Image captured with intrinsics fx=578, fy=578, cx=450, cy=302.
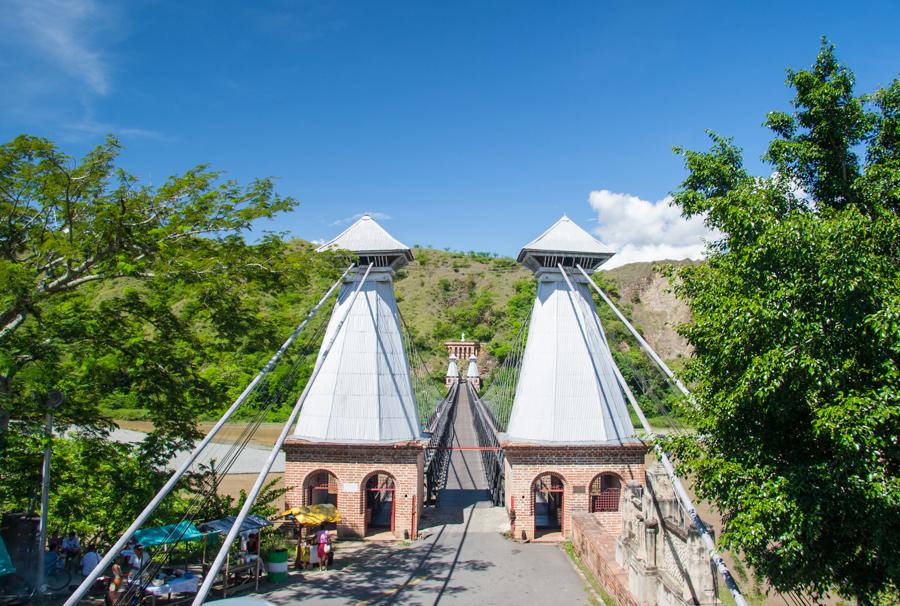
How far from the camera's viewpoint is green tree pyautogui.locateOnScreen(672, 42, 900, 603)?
517cm

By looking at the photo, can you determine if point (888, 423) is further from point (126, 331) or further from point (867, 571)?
point (126, 331)

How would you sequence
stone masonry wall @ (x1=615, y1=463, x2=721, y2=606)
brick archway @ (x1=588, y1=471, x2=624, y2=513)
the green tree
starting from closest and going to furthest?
the green tree, stone masonry wall @ (x1=615, y1=463, x2=721, y2=606), brick archway @ (x1=588, y1=471, x2=624, y2=513)

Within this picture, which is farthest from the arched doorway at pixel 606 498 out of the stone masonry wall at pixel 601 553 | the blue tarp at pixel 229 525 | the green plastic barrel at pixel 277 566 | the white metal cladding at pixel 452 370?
the white metal cladding at pixel 452 370

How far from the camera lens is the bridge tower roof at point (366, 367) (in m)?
14.5

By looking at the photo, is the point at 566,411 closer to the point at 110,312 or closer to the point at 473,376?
the point at 110,312

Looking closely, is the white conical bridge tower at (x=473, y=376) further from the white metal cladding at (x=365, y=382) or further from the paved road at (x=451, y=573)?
the white metal cladding at (x=365, y=382)

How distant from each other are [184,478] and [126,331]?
129 inches

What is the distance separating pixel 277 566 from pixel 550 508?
871 cm

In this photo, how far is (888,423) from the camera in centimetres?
530

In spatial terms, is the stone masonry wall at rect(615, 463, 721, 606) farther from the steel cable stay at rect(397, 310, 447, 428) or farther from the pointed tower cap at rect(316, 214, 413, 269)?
the pointed tower cap at rect(316, 214, 413, 269)

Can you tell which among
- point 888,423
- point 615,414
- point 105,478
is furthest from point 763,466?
point 105,478

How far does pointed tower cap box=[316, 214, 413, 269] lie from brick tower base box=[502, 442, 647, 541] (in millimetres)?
5792

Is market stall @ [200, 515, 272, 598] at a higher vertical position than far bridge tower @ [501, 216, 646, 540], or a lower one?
lower

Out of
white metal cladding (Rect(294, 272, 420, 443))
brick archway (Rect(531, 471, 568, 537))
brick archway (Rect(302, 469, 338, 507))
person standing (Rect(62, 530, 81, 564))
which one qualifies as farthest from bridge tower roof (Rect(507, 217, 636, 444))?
person standing (Rect(62, 530, 81, 564))
